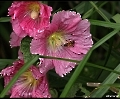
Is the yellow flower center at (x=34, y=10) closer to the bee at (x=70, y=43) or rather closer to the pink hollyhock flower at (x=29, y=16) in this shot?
the pink hollyhock flower at (x=29, y=16)

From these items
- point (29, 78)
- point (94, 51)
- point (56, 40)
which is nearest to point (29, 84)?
point (29, 78)

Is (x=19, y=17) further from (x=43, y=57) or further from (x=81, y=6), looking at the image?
(x=81, y=6)

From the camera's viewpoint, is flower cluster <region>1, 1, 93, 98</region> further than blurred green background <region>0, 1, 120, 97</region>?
No

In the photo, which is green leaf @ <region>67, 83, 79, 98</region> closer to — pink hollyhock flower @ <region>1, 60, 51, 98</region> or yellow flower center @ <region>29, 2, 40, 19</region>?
pink hollyhock flower @ <region>1, 60, 51, 98</region>

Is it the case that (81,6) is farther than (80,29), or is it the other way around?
(81,6)

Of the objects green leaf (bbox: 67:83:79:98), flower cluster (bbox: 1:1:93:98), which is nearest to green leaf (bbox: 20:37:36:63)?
flower cluster (bbox: 1:1:93:98)

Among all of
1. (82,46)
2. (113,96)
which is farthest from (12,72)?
(113,96)

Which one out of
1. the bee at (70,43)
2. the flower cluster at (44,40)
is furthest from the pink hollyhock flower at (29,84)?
the bee at (70,43)

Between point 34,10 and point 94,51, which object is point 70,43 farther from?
point 94,51
